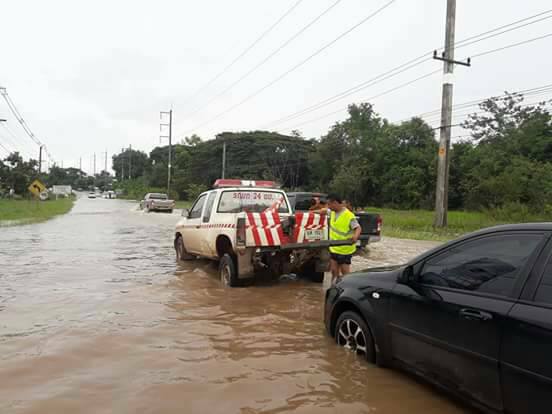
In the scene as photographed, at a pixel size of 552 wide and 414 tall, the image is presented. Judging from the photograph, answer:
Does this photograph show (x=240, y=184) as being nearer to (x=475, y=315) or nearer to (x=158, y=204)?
(x=475, y=315)

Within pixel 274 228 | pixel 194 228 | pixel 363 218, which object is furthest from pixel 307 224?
pixel 363 218

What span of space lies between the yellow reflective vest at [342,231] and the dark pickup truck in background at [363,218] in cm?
487

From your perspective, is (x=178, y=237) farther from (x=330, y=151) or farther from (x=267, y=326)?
(x=330, y=151)

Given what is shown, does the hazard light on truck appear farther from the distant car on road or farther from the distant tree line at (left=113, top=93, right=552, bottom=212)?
the distant car on road

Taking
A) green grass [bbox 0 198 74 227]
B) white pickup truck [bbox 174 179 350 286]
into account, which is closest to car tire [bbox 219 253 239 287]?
white pickup truck [bbox 174 179 350 286]

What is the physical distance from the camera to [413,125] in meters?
52.2

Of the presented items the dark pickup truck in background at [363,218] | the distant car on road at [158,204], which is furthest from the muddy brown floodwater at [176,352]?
the distant car on road at [158,204]

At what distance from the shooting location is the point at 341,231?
7.51m

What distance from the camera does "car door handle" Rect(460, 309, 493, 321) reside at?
10.7 ft

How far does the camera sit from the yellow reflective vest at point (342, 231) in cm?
743

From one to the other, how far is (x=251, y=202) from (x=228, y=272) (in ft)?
5.09

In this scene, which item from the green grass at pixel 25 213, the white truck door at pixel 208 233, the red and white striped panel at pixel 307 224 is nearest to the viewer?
the red and white striped panel at pixel 307 224

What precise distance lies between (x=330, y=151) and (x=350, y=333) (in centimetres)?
5427

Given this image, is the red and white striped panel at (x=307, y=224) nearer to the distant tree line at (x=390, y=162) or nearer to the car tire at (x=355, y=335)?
the car tire at (x=355, y=335)
